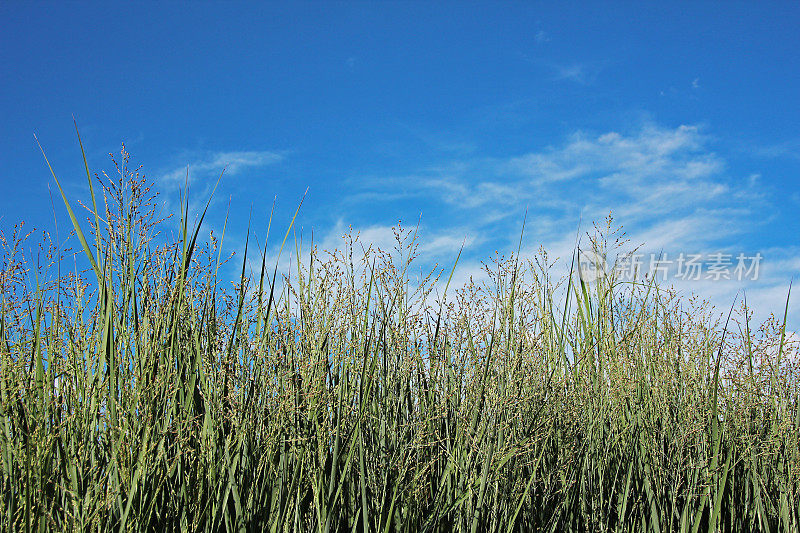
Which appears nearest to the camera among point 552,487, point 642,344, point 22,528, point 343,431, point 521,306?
point 22,528

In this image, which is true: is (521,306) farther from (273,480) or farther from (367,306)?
(273,480)

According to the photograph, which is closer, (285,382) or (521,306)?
(285,382)

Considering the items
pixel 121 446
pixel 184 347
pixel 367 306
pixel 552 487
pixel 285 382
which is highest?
pixel 367 306

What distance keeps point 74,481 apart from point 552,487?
1.88 meters

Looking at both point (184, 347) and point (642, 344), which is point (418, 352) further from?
point (642, 344)

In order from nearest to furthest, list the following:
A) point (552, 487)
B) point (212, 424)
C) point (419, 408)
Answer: point (212, 424), point (419, 408), point (552, 487)

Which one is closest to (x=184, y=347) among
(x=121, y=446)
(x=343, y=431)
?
(x=121, y=446)

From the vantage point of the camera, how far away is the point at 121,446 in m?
1.76

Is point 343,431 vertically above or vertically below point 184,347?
below

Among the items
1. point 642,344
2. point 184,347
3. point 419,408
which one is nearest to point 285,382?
point 184,347

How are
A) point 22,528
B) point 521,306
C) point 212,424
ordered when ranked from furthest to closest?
point 521,306 → point 212,424 → point 22,528

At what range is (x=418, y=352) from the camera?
8.30 feet

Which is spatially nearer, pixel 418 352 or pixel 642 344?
pixel 418 352

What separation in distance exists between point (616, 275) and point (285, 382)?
2.22 meters
